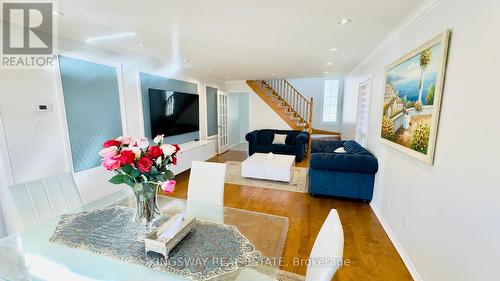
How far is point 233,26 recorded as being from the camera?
225cm

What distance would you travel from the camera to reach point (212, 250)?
45.4 inches

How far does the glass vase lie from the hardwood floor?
1.26 metres

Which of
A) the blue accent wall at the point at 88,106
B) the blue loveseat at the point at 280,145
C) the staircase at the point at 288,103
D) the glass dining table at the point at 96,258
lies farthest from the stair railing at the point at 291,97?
the glass dining table at the point at 96,258

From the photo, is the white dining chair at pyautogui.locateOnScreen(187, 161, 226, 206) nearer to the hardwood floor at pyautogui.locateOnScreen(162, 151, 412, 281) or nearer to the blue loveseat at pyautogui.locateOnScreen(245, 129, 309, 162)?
the hardwood floor at pyautogui.locateOnScreen(162, 151, 412, 281)

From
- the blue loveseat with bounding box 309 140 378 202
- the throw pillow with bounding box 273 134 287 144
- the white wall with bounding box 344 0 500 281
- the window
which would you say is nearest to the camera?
the white wall with bounding box 344 0 500 281

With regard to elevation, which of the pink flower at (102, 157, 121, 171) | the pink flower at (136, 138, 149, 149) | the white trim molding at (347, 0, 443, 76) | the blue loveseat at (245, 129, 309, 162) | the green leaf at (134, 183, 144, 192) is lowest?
the blue loveseat at (245, 129, 309, 162)

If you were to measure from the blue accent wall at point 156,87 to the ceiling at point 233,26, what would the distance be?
0.47 m

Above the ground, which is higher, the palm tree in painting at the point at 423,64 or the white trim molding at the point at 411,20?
the white trim molding at the point at 411,20

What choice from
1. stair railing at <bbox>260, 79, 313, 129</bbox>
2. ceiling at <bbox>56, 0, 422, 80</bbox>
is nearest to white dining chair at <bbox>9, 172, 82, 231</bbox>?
ceiling at <bbox>56, 0, 422, 80</bbox>

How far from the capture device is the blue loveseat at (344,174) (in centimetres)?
294

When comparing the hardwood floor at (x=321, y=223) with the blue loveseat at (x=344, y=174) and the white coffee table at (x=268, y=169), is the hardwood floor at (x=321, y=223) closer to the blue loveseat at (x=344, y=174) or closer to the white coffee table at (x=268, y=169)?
the blue loveseat at (x=344, y=174)

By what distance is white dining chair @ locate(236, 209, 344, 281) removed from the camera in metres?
0.75

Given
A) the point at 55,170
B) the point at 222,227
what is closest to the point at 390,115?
the point at 222,227

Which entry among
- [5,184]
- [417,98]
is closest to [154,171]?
[5,184]
